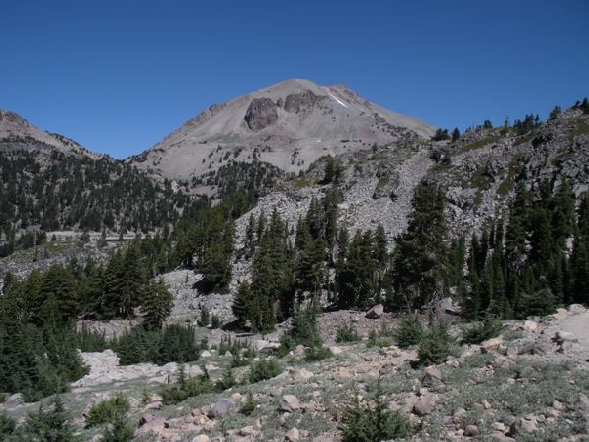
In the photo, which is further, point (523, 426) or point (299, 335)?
point (299, 335)

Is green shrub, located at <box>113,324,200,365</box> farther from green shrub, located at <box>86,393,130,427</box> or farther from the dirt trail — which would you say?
the dirt trail

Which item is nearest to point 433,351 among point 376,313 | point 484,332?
point 484,332

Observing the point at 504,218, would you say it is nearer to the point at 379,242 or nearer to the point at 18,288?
the point at 379,242

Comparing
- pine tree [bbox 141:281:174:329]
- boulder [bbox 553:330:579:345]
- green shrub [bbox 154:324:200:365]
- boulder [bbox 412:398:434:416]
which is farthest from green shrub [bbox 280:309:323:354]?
pine tree [bbox 141:281:174:329]

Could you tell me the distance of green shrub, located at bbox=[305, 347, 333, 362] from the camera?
2484cm

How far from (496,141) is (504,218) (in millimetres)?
39635

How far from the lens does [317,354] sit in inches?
987

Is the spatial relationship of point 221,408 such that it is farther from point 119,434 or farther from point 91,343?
point 91,343

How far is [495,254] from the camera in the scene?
79250 millimetres

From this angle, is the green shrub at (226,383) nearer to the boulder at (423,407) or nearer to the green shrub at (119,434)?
the green shrub at (119,434)

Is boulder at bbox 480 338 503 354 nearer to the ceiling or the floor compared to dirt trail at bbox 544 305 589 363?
nearer to the floor

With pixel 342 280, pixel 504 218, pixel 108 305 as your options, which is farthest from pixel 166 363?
pixel 504 218

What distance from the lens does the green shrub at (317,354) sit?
24844 mm

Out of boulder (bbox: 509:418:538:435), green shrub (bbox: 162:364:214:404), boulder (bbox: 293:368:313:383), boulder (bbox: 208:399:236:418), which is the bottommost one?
green shrub (bbox: 162:364:214:404)
